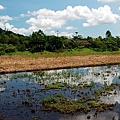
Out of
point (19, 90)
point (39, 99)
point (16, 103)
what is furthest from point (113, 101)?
point (19, 90)

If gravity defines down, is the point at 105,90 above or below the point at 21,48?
below

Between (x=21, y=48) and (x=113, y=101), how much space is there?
50.3 meters

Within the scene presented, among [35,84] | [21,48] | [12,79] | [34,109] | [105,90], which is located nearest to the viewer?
[34,109]

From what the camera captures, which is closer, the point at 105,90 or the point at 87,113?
the point at 87,113

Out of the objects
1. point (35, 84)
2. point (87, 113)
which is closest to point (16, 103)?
point (87, 113)

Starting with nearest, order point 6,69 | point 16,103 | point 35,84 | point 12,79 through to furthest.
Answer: point 16,103 → point 35,84 → point 12,79 → point 6,69

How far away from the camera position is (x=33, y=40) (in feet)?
228

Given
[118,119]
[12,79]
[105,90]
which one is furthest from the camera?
[12,79]

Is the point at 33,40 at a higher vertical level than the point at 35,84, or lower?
higher

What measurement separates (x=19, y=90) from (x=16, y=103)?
434 cm

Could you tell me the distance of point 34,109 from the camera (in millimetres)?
15930

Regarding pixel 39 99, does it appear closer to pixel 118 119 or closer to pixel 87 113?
pixel 87 113

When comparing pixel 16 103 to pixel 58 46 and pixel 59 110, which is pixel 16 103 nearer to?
pixel 59 110

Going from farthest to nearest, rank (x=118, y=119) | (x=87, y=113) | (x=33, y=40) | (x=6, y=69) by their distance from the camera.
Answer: (x=33, y=40) → (x=6, y=69) → (x=87, y=113) → (x=118, y=119)
